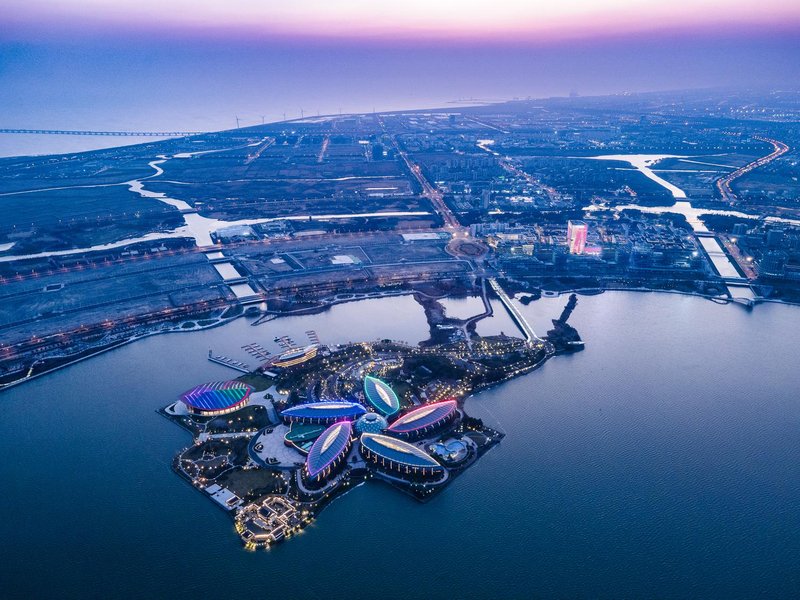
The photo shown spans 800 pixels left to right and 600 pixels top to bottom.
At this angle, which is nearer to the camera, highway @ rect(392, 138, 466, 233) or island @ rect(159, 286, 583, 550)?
island @ rect(159, 286, 583, 550)

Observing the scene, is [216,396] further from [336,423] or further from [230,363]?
[336,423]

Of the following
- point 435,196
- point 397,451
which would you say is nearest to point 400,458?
point 397,451

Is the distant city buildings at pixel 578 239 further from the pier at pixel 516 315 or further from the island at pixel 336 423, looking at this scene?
the island at pixel 336 423

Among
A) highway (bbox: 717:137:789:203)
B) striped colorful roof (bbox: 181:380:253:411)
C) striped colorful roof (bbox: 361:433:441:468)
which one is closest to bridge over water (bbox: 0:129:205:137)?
highway (bbox: 717:137:789:203)

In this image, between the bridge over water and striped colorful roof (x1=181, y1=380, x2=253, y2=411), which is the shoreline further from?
the bridge over water

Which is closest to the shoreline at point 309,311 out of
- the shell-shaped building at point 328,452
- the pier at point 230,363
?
the pier at point 230,363
